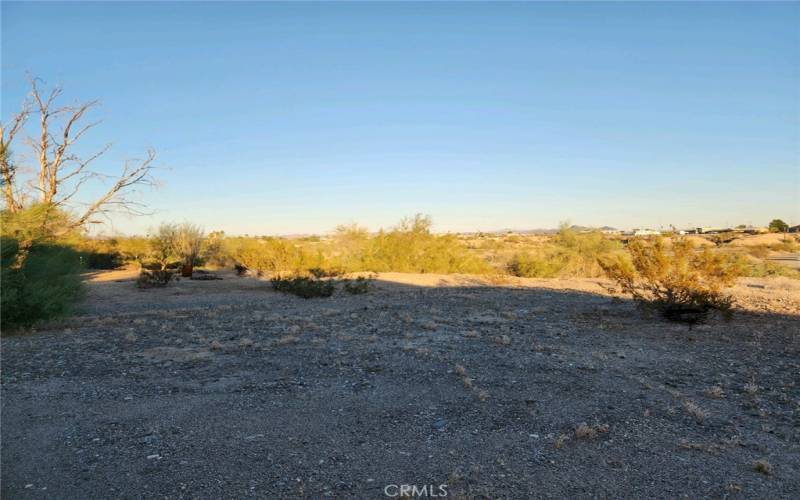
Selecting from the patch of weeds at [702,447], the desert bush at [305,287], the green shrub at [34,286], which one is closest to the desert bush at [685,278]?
the patch of weeds at [702,447]

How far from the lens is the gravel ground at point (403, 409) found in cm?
389

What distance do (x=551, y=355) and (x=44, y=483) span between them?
6396 mm

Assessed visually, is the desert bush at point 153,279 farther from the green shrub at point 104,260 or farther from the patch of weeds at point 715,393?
the patch of weeds at point 715,393

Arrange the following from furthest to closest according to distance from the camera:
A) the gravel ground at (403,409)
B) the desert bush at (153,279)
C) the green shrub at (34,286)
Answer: the desert bush at (153,279) → the green shrub at (34,286) → the gravel ground at (403,409)

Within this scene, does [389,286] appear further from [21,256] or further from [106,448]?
Answer: [106,448]

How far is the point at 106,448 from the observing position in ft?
14.6

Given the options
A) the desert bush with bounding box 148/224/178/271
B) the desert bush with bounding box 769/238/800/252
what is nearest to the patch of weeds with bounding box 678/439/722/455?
the desert bush with bounding box 148/224/178/271

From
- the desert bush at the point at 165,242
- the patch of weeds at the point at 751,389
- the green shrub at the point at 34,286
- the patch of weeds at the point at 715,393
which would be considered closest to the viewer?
the patch of weeds at the point at 715,393

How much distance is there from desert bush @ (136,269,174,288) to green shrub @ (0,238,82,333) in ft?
25.0

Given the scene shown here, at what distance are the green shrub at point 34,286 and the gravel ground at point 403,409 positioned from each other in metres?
0.56

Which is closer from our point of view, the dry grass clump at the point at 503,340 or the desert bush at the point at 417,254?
the dry grass clump at the point at 503,340

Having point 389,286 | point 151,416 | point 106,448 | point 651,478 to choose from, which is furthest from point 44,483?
point 389,286

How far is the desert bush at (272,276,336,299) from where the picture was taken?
16.6m

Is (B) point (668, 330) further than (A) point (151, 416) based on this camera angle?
Yes
